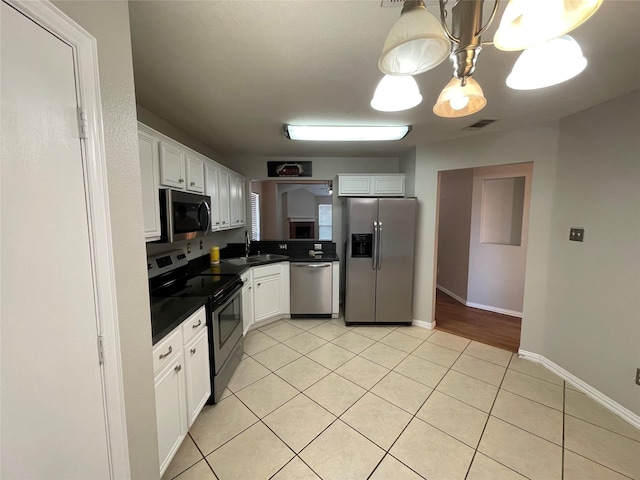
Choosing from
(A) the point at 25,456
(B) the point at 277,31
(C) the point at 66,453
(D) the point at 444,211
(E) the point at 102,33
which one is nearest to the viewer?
(A) the point at 25,456

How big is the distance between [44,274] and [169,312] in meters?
0.92

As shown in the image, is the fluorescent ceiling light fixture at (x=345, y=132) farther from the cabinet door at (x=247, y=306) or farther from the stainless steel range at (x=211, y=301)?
the cabinet door at (x=247, y=306)

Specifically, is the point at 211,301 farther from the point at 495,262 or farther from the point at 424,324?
the point at 495,262

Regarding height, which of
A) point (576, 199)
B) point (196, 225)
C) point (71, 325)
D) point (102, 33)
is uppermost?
point (102, 33)

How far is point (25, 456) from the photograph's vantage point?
653 millimetres

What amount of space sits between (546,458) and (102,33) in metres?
3.09

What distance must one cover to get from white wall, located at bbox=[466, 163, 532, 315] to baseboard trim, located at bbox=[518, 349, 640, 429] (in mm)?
1344

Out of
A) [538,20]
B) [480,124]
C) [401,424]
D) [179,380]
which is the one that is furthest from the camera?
[480,124]

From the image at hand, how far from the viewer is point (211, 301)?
6.14 feet

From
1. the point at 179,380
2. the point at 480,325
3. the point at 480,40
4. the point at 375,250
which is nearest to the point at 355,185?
the point at 375,250

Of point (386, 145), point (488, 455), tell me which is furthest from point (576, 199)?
point (488, 455)

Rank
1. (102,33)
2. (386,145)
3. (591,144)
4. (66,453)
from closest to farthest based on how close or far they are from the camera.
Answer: (66,453), (102,33), (591,144), (386,145)

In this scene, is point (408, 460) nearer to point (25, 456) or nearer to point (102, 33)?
point (25, 456)

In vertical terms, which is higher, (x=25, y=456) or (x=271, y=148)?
(x=271, y=148)
